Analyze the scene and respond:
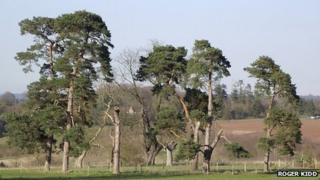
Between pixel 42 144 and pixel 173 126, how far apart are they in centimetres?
1404

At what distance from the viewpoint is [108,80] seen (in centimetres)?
5866

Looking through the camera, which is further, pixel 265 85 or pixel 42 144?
pixel 42 144

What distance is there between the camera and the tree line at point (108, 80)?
54781mm

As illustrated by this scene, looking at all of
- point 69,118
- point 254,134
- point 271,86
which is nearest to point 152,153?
point 69,118

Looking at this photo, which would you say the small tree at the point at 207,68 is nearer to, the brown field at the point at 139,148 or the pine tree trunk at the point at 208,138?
the pine tree trunk at the point at 208,138

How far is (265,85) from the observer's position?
187 ft

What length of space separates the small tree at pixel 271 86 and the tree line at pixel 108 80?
0.09m

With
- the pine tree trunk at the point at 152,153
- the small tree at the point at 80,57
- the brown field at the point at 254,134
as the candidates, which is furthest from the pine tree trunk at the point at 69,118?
the brown field at the point at 254,134

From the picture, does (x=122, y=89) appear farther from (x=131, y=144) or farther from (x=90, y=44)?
(x=90, y=44)

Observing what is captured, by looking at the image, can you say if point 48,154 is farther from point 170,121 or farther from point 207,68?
point 207,68

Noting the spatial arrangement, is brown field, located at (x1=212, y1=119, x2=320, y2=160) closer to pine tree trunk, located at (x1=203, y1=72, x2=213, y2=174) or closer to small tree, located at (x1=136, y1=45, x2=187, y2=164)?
pine tree trunk, located at (x1=203, y1=72, x2=213, y2=174)

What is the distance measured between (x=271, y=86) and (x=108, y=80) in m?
15.5

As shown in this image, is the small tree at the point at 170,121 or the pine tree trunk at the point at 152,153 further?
the pine tree trunk at the point at 152,153

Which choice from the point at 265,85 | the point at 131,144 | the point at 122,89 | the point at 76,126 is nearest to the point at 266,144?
the point at 265,85
